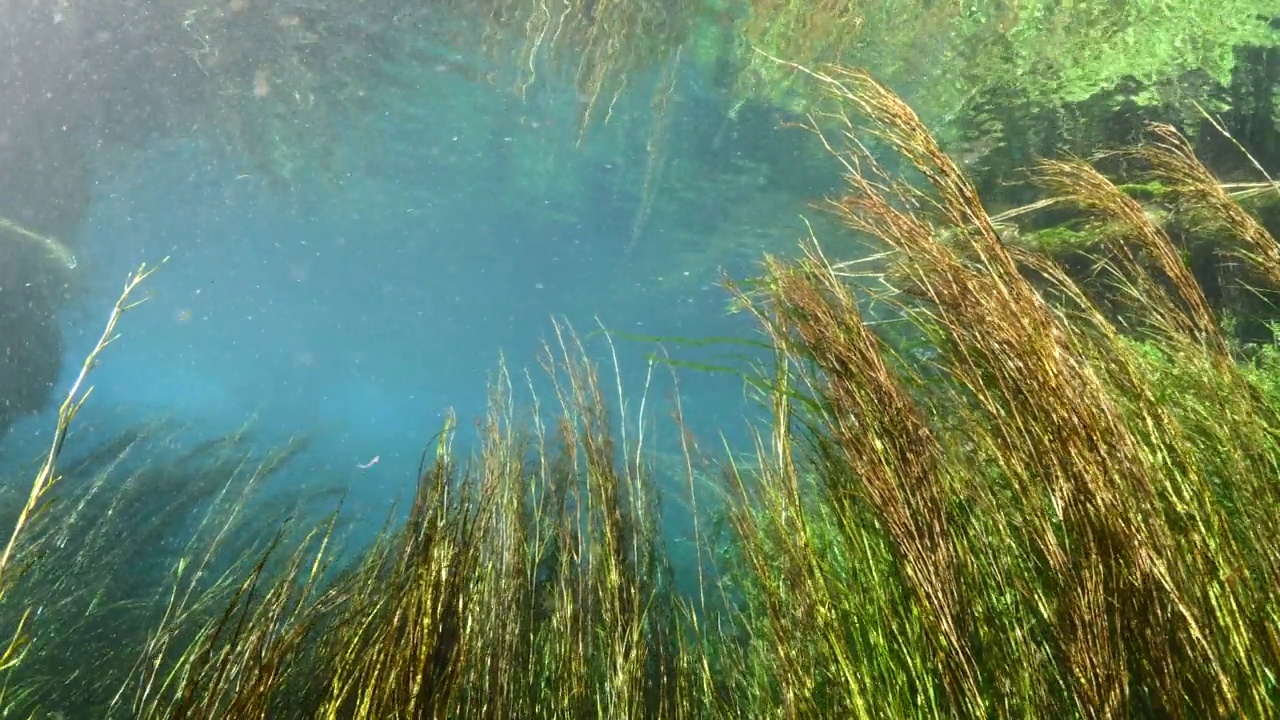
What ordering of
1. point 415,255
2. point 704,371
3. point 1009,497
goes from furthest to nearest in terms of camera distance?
point 415,255
point 704,371
point 1009,497

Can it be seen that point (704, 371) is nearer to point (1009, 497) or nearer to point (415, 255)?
point (1009, 497)

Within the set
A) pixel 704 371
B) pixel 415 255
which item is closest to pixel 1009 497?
pixel 704 371

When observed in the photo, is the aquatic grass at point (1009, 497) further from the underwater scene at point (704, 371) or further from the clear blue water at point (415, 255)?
the clear blue water at point (415, 255)

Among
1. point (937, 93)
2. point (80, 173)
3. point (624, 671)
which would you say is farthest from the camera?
point (80, 173)

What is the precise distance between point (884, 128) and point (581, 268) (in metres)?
31.4

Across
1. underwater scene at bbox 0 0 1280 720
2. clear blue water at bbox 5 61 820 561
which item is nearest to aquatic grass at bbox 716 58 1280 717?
underwater scene at bbox 0 0 1280 720

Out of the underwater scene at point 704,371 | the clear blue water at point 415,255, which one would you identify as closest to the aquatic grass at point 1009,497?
the underwater scene at point 704,371

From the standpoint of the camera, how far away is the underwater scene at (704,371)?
1.51 m

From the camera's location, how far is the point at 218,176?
2191 centimetres

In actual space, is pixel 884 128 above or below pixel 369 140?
above

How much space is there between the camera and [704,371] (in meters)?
5.83

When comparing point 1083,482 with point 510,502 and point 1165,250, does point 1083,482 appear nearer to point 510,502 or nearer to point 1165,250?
→ point 1165,250

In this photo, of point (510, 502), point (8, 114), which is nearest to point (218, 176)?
point (8, 114)

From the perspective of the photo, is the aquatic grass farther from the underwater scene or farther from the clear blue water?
the clear blue water
